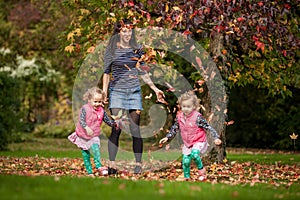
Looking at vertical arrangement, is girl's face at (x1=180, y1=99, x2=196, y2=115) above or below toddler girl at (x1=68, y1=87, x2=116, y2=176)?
above

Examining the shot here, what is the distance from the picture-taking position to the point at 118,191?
189 inches

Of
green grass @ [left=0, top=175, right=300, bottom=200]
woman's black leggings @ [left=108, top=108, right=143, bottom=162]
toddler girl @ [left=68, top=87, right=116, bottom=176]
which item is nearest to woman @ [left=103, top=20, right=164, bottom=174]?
woman's black leggings @ [left=108, top=108, right=143, bottom=162]

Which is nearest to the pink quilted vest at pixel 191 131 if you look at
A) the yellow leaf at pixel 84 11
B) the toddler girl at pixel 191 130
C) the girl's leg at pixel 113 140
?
the toddler girl at pixel 191 130

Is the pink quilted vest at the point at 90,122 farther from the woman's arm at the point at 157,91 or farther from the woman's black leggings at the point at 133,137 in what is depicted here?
the woman's arm at the point at 157,91

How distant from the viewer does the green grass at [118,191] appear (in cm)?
445

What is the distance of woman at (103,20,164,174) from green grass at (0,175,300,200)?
1.74 meters

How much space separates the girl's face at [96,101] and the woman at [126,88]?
0.71ft

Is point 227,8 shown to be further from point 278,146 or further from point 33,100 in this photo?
point 33,100

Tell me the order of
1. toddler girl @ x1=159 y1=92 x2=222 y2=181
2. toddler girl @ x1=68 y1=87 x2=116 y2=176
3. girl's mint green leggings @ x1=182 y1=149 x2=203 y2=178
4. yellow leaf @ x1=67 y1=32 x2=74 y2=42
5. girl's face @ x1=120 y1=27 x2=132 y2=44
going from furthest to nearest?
yellow leaf @ x1=67 y1=32 x2=74 y2=42
girl's face @ x1=120 y1=27 x2=132 y2=44
toddler girl @ x1=68 y1=87 x2=116 y2=176
toddler girl @ x1=159 y1=92 x2=222 y2=181
girl's mint green leggings @ x1=182 y1=149 x2=203 y2=178

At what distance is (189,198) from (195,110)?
2388 mm

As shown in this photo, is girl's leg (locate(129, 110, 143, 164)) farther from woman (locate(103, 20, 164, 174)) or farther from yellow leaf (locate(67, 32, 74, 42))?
yellow leaf (locate(67, 32, 74, 42))

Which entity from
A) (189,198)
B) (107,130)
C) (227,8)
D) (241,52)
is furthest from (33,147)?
(189,198)

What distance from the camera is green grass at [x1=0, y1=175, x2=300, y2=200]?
4.45 meters

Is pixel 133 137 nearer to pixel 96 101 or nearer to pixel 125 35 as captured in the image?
pixel 96 101
